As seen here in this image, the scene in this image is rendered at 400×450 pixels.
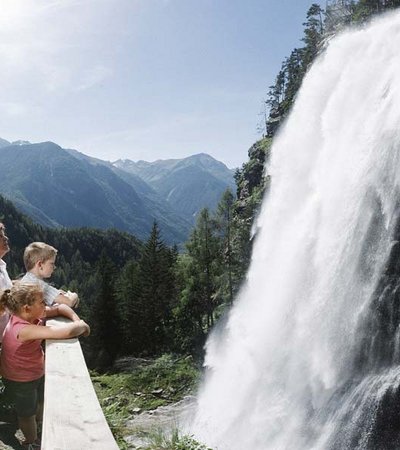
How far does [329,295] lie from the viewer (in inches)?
652

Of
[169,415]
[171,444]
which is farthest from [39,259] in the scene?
[169,415]

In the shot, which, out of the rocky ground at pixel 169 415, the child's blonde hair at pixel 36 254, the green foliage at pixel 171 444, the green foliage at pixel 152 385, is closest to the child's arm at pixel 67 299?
the child's blonde hair at pixel 36 254

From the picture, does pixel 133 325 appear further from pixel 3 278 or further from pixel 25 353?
pixel 25 353

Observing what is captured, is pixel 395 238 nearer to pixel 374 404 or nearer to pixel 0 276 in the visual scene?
pixel 374 404

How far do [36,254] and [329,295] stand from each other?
13886mm

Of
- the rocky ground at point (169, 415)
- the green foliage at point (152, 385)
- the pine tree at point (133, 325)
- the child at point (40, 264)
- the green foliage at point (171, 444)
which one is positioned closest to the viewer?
the child at point (40, 264)

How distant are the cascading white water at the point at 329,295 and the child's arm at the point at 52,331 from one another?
11.3m

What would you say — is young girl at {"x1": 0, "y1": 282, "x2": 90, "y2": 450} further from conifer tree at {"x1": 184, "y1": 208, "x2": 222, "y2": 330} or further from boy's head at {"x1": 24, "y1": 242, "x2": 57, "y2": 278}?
conifer tree at {"x1": 184, "y1": 208, "x2": 222, "y2": 330}

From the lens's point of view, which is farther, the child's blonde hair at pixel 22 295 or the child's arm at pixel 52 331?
the child's blonde hair at pixel 22 295

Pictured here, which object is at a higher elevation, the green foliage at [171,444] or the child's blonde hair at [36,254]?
the child's blonde hair at [36,254]

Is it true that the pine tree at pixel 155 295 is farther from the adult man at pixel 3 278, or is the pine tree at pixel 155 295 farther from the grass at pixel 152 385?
the adult man at pixel 3 278

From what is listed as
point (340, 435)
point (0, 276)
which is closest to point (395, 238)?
point (340, 435)

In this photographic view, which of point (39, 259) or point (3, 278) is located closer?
point (39, 259)

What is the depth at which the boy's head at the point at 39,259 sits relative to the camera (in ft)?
15.1
